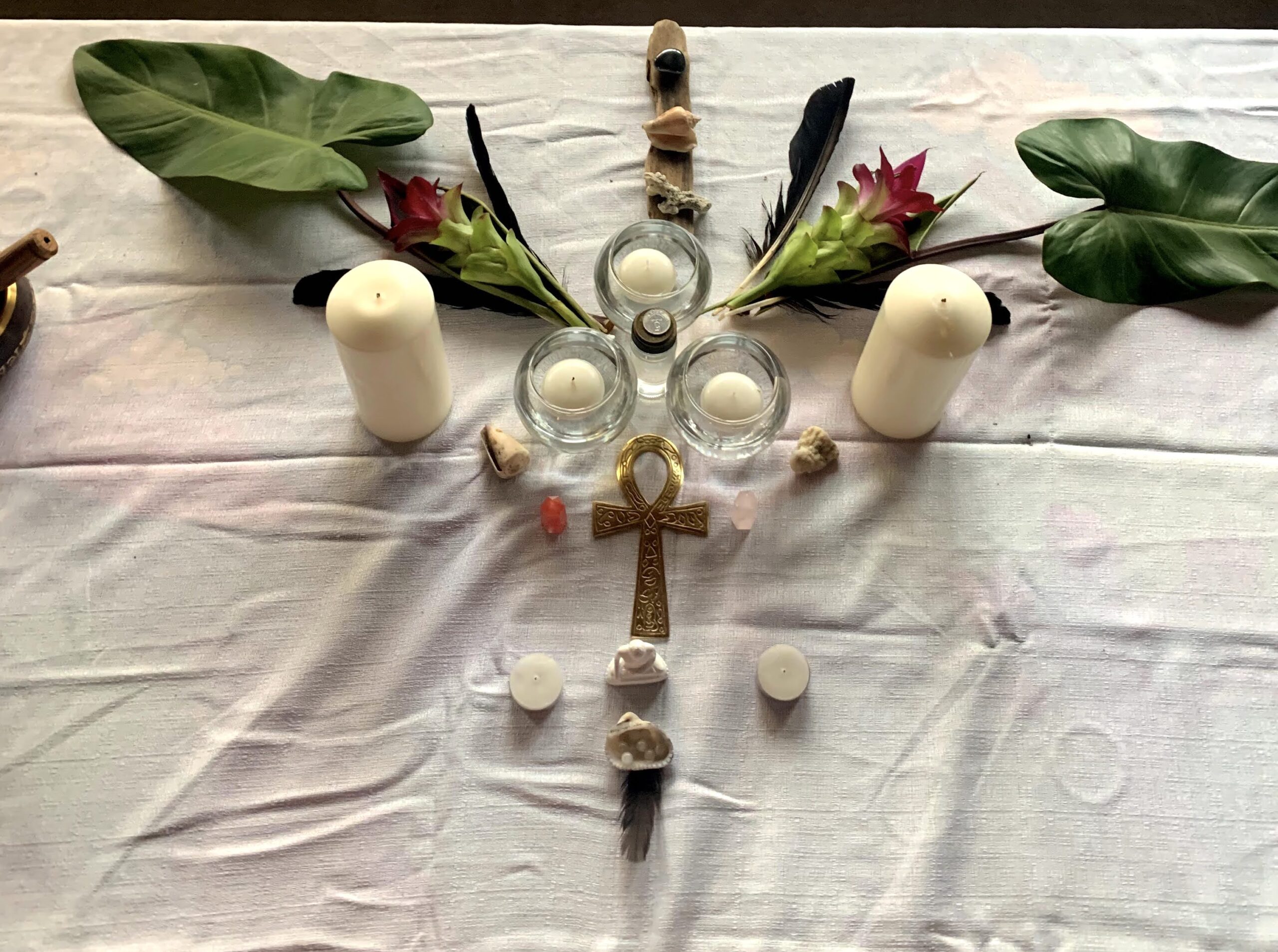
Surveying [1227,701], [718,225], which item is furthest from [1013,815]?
[718,225]

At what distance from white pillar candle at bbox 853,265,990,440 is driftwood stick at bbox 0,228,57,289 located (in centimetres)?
63

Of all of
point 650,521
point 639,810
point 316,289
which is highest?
point 316,289

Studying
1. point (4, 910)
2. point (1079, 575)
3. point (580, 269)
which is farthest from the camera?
point (580, 269)

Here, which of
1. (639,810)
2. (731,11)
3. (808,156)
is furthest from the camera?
(731,11)

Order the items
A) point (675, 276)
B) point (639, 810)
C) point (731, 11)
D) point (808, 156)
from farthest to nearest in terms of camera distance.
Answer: point (731, 11) → point (808, 156) → point (675, 276) → point (639, 810)

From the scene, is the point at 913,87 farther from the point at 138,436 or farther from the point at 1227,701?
the point at 138,436

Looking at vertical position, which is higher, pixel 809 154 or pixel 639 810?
pixel 809 154

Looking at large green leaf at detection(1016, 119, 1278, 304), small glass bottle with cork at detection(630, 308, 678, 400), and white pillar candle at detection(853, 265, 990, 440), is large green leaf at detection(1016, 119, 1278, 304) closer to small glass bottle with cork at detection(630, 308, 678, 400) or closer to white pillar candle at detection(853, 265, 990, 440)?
white pillar candle at detection(853, 265, 990, 440)

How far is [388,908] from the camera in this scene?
583 mm

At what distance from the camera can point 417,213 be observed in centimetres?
74

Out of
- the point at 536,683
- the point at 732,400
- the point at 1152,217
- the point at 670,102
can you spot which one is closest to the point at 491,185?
the point at 670,102

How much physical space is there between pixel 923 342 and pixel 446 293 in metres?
0.39

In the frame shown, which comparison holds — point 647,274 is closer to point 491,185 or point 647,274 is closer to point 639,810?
point 491,185

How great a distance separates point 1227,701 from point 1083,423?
0.76 feet
